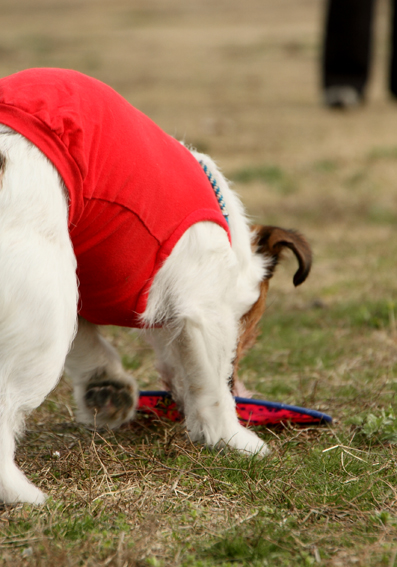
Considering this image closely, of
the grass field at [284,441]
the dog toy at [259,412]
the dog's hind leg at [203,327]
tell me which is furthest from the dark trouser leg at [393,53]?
the dog's hind leg at [203,327]

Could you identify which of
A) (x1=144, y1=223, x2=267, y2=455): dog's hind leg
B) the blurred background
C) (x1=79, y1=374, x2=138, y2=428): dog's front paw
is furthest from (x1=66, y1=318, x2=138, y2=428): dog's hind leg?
the blurred background

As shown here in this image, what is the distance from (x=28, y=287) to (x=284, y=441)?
1312mm

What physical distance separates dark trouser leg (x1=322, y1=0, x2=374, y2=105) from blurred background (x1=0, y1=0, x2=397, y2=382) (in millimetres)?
580

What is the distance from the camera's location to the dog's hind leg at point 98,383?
3025 mm

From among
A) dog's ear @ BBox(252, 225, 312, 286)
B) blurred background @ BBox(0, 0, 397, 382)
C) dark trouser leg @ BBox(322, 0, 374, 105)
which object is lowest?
blurred background @ BBox(0, 0, 397, 382)

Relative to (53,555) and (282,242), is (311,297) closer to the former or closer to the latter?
(282,242)

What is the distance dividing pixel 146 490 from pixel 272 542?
530mm

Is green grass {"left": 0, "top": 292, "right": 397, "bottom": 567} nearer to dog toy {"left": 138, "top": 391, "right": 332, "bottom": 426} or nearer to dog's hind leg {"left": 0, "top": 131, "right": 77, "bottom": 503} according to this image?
dog toy {"left": 138, "top": 391, "right": 332, "bottom": 426}

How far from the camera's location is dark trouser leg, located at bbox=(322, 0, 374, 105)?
465 inches

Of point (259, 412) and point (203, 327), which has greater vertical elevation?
point (203, 327)

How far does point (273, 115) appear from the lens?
1245 cm

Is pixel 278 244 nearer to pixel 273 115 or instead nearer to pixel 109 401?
pixel 109 401

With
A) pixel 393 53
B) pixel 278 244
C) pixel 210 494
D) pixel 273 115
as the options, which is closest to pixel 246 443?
pixel 210 494

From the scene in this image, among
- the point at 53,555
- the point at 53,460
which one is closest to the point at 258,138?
the point at 53,460
